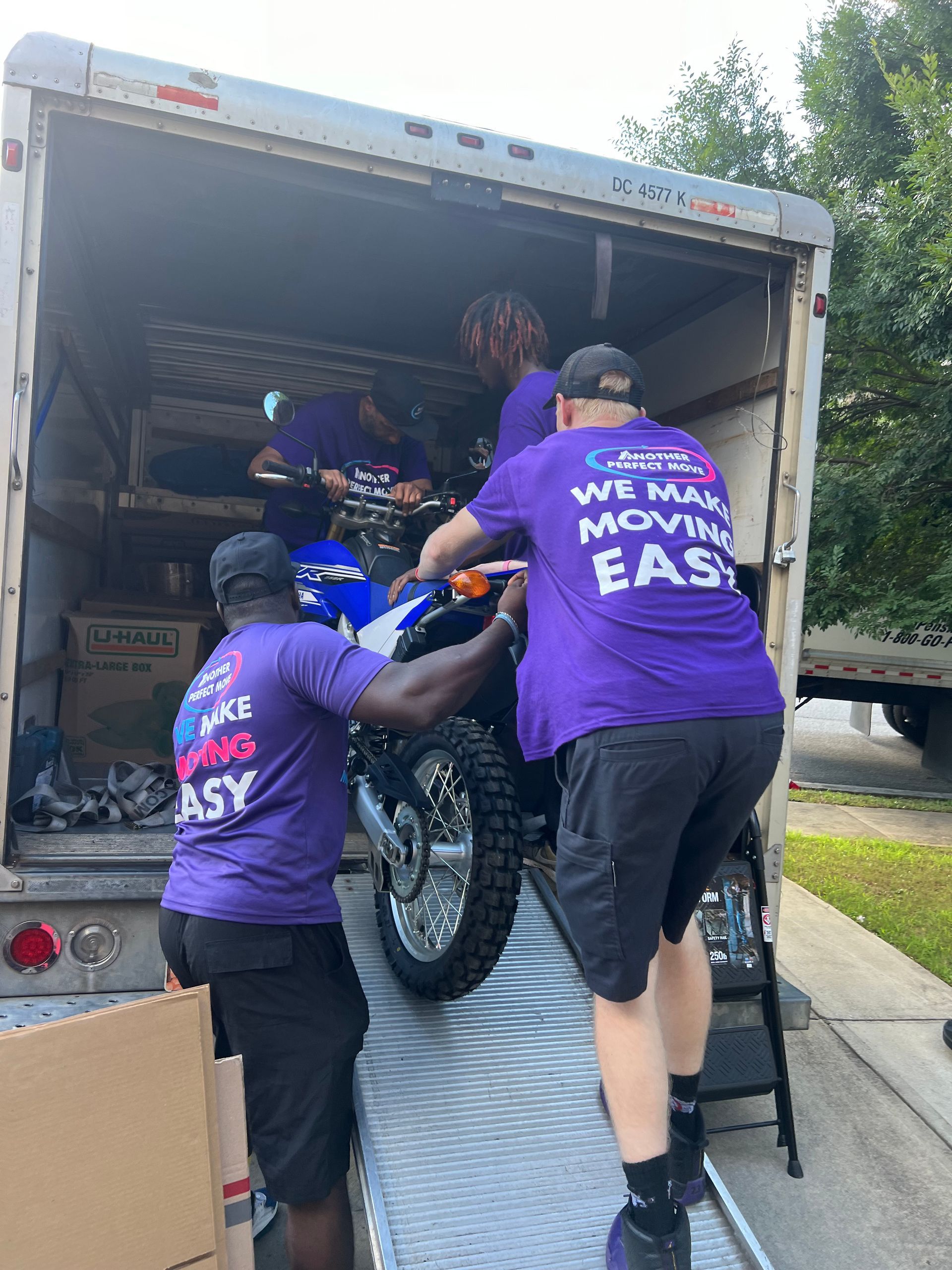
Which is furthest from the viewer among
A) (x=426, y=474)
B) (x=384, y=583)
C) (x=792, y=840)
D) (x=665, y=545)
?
(x=792, y=840)

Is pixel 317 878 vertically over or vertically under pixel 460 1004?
over

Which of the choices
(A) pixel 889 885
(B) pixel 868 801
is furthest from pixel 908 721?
(A) pixel 889 885

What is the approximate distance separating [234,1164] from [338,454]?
2.94 metres

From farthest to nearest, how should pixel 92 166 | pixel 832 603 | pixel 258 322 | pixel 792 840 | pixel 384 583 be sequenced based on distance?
pixel 832 603 < pixel 792 840 < pixel 258 322 < pixel 92 166 < pixel 384 583

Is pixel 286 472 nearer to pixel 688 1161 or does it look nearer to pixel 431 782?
pixel 431 782

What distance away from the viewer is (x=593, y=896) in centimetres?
183

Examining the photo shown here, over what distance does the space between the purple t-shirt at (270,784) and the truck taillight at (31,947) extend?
0.49m

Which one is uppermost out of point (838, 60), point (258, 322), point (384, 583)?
point (838, 60)

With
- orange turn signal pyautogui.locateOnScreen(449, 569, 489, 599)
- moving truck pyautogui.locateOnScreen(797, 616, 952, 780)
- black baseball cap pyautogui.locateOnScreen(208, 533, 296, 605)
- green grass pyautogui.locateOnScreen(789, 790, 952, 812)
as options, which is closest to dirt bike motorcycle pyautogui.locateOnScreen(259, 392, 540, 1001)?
orange turn signal pyautogui.locateOnScreen(449, 569, 489, 599)

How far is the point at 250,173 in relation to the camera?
264 cm

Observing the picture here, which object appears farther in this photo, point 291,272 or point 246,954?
point 291,272

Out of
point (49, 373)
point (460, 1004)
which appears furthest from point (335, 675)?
point (49, 373)

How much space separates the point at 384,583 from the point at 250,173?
132cm

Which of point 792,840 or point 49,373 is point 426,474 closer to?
point 49,373
